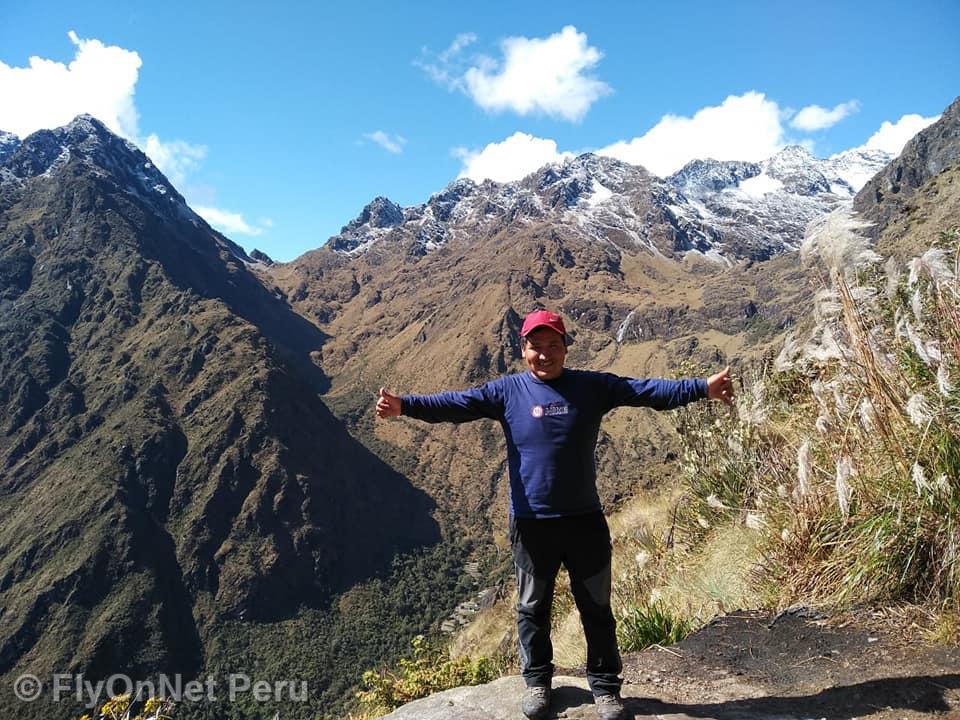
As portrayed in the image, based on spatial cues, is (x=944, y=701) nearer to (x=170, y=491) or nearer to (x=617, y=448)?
(x=617, y=448)

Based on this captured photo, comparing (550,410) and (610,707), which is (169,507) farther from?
(610,707)

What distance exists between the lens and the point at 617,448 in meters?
155

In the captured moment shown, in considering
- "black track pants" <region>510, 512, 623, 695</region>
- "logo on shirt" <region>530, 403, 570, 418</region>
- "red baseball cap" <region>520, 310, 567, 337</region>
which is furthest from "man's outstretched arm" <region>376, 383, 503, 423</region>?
"black track pants" <region>510, 512, 623, 695</region>

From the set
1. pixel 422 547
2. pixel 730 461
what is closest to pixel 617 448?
pixel 422 547

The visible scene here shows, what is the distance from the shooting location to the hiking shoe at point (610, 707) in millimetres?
3562

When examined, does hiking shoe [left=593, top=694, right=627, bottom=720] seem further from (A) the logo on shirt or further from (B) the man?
(A) the logo on shirt

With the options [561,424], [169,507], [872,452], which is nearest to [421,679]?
[561,424]

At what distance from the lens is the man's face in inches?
160

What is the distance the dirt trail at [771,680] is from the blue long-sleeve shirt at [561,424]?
134cm

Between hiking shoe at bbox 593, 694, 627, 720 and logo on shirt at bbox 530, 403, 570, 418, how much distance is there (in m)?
1.75

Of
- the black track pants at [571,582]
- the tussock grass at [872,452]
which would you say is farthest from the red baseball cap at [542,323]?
the tussock grass at [872,452]

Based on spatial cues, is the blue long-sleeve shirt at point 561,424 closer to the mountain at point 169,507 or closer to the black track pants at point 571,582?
the black track pants at point 571,582

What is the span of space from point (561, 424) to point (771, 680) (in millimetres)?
2192

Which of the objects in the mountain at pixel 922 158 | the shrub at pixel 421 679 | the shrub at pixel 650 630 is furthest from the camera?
the mountain at pixel 922 158
